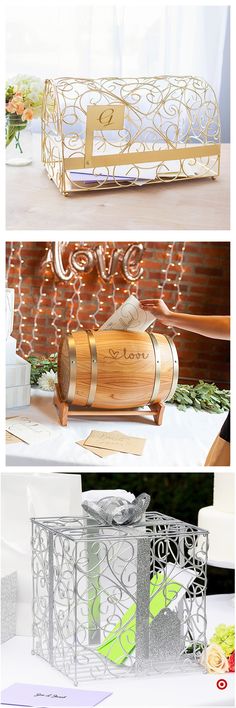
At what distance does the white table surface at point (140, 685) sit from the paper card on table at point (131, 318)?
0.80m

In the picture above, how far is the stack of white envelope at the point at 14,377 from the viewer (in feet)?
7.05

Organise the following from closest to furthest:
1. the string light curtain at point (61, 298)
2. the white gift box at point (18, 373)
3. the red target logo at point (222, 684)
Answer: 1. the red target logo at point (222, 684)
2. the white gift box at point (18, 373)
3. the string light curtain at point (61, 298)

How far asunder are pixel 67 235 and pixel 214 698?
95 centimetres

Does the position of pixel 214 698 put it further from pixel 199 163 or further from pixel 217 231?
pixel 199 163

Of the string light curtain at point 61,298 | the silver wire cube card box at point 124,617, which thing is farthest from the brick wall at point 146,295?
the silver wire cube card box at point 124,617

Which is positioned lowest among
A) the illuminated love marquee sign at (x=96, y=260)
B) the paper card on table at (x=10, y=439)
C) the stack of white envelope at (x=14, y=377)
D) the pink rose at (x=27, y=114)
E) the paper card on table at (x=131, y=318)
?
the paper card on table at (x=10, y=439)

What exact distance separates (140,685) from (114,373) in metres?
0.74

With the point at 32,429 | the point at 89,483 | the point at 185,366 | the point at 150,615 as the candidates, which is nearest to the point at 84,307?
the point at 185,366

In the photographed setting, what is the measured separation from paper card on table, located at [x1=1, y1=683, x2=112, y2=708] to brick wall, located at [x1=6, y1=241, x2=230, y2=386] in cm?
195

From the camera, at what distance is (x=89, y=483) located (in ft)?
14.0

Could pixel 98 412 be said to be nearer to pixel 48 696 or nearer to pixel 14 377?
pixel 14 377

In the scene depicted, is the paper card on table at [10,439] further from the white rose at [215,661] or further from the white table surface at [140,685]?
the white rose at [215,661]

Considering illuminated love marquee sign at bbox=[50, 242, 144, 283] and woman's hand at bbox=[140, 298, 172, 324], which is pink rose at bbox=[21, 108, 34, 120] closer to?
woman's hand at bbox=[140, 298, 172, 324]

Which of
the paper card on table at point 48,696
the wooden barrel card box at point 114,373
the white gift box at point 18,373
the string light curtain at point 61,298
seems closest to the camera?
the paper card on table at point 48,696
